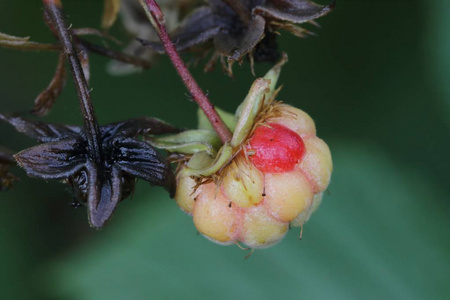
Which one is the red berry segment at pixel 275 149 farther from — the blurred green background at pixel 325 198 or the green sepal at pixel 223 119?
the blurred green background at pixel 325 198

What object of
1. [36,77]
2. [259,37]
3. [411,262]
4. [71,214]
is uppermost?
[259,37]

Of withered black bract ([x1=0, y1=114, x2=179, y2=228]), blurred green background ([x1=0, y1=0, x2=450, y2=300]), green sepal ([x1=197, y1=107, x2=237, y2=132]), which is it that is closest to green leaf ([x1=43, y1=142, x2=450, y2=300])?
blurred green background ([x1=0, y1=0, x2=450, y2=300])

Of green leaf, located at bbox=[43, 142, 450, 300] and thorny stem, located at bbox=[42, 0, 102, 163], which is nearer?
thorny stem, located at bbox=[42, 0, 102, 163]

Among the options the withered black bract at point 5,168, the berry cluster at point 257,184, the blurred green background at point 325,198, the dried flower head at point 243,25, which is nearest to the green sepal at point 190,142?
the berry cluster at point 257,184

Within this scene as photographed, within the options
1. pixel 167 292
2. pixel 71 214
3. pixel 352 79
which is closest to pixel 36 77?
pixel 71 214

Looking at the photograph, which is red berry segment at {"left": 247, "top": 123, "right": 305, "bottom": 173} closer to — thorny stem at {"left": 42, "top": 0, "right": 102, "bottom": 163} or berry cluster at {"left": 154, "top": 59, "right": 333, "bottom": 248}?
berry cluster at {"left": 154, "top": 59, "right": 333, "bottom": 248}

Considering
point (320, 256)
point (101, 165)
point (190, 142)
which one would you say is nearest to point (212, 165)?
point (190, 142)

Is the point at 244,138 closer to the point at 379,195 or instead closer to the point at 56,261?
the point at 379,195
